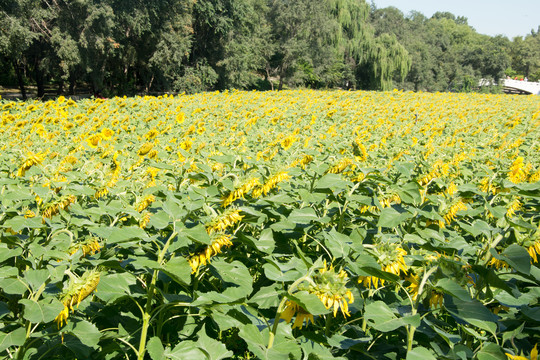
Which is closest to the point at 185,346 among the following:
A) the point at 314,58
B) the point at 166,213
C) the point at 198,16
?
the point at 166,213

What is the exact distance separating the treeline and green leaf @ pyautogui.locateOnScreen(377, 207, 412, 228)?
1771 cm

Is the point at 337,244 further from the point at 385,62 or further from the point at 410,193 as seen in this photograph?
the point at 385,62

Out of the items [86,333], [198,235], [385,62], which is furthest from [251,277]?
[385,62]

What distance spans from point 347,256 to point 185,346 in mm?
560

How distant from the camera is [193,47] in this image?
25375mm

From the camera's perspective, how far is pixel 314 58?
3262cm

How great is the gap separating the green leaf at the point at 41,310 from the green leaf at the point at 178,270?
0.30 meters

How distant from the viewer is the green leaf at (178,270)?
1.09 metres

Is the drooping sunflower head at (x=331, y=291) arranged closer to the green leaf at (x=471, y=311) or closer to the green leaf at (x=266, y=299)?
the green leaf at (x=266, y=299)

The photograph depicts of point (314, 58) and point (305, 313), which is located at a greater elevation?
point (314, 58)

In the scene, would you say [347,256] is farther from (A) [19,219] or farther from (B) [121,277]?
(A) [19,219]

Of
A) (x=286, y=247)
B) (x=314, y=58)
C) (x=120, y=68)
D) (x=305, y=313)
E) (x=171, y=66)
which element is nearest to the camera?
(x=305, y=313)

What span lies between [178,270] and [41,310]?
1.24ft

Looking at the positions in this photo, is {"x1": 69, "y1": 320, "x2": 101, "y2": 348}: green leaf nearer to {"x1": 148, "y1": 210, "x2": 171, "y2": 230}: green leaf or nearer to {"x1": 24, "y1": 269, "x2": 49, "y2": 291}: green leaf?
{"x1": 24, "y1": 269, "x2": 49, "y2": 291}: green leaf
